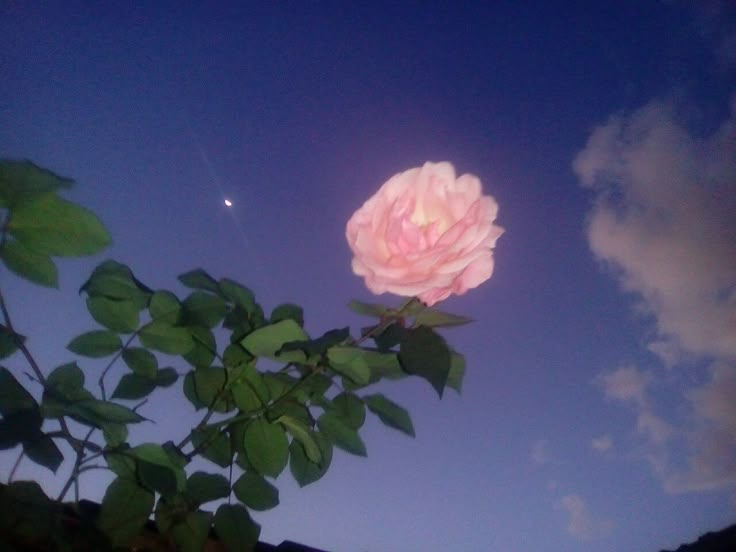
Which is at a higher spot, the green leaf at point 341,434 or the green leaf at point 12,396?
the green leaf at point 341,434

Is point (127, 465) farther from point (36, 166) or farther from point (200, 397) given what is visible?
point (36, 166)

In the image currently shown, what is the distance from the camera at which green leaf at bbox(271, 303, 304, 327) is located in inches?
50.1

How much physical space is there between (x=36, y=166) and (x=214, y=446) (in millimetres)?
651

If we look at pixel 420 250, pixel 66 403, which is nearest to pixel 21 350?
pixel 66 403

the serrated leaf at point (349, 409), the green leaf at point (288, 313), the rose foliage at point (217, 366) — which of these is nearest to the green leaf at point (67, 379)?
the rose foliage at point (217, 366)

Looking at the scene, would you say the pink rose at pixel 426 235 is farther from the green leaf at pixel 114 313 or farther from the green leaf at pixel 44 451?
the green leaf at pixel 44 451

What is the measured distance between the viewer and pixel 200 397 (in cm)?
120

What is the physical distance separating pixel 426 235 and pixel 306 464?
59cm

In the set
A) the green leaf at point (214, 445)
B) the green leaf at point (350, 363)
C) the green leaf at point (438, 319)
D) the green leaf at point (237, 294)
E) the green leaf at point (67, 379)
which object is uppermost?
the green leaf at point (237, 294)

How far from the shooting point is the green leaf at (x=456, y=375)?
1.12m

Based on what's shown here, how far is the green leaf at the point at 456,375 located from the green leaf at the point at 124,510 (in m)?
0.63

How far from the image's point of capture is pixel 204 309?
118 centimetres

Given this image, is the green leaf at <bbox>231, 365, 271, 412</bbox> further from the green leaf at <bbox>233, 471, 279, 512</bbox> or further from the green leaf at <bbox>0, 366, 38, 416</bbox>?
the green leaf at <bbox>0, 366, 38, 416</bbox>

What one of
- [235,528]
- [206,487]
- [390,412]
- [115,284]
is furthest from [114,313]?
[390,412]
